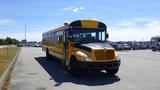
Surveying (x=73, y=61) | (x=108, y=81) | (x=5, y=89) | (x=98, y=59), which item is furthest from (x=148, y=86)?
(x=5, y=89)

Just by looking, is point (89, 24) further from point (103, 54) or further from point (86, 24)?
point (103, 54)

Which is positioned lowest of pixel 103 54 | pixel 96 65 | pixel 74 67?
pixel 74 67

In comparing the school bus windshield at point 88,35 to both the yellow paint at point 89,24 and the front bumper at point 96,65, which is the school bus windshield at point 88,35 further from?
the front bumper at point 96,65

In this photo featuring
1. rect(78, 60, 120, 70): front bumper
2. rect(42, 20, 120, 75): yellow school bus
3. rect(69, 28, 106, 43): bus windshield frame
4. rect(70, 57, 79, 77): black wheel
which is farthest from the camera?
rect(69, 28, 106, 43): bus windshield frame

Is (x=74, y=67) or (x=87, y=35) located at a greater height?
(x=87, y=35)

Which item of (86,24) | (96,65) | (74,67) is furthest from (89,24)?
(96,65)

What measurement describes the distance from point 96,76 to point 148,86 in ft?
12.3

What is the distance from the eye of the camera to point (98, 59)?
42.9 ft

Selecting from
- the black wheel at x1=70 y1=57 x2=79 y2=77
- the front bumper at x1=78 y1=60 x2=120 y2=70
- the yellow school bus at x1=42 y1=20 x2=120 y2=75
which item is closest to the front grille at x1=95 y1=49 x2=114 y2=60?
the yellow school bus at x1=42 y1=20 x2=120 y2=75

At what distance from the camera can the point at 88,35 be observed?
14938mm

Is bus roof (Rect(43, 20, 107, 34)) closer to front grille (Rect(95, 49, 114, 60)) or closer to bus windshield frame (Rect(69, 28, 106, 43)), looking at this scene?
bus windshield frame (Rect(69, 28, 106, 43))

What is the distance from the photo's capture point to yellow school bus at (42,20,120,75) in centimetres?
1304

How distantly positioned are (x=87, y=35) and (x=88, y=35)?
54mm

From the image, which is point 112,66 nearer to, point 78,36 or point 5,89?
point 78,36
